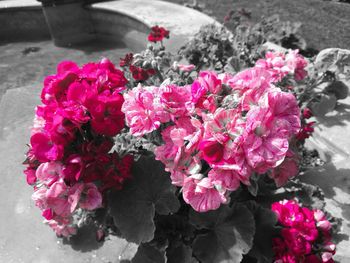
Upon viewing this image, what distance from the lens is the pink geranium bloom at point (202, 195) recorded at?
A: 99 centimetres

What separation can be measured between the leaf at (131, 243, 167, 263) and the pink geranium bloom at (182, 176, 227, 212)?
0.28 m

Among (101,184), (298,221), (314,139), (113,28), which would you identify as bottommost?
(113,28)

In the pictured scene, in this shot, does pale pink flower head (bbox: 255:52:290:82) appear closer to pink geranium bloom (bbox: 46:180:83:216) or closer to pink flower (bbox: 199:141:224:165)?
pink flower (bbox: 199:141:224:165)

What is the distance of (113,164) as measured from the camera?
1.12 metres

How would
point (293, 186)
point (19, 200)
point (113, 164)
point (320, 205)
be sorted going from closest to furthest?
point (113, 164) → point (320, 205) → point (293, 186) → point (19, 200)

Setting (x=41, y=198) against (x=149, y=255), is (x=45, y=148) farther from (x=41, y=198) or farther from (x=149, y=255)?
(x=149, y=255)

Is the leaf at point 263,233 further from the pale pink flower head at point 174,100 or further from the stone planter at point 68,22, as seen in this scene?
the stone planter at point 68,22

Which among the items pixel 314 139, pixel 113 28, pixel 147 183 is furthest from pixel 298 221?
pixel 113 28

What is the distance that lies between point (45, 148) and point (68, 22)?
4238 mm

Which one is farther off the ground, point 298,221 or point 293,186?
point 298,221

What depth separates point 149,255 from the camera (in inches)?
48.4

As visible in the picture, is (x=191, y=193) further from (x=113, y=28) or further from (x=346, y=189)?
(x=113, y=28)

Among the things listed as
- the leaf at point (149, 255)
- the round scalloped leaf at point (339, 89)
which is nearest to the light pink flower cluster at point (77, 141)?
the leaf at point (149, 255)

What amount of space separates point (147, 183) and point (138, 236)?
0.59 feet
